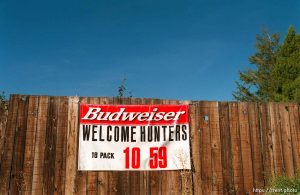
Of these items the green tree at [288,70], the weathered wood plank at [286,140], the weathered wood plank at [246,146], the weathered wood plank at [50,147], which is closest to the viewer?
the weathered wood plank at [50,147]

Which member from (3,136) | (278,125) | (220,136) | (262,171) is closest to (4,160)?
(3,136)

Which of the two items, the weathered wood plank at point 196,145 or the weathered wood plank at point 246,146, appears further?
the weathered wood plank at point 246,146

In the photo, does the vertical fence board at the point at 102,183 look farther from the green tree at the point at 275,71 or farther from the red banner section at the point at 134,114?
the green tree at the point at 275,71

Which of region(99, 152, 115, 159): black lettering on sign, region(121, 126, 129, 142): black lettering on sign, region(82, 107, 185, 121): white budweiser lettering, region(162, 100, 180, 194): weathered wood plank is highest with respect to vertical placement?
region(82, 107, 185, 121): white budweiser lettering

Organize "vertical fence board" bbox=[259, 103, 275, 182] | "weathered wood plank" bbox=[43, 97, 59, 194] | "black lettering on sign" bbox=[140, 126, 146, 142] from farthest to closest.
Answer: "vertical fence board" bbox=[259, 103, 275, 182], "black lettering on sign" bbox=[140, 126, 146, 142], "weathered wood plank" bbox=[43, 97, 59, 194]

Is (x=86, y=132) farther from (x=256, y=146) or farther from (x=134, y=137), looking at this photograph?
(x=256, y=146)

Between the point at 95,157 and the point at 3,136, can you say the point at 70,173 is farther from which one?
the point at 3,136

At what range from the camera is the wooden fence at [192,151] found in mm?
6691

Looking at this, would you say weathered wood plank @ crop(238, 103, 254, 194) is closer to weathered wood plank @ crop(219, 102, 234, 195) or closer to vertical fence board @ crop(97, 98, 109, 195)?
weathered wood plank @ crop(219, 102, 234, 195)

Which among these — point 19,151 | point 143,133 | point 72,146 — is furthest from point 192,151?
point 19,151

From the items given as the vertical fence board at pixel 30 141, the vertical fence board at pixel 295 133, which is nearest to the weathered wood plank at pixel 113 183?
the vertical fence board at pixel 30 141

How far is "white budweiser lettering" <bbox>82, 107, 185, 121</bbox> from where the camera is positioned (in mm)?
7184

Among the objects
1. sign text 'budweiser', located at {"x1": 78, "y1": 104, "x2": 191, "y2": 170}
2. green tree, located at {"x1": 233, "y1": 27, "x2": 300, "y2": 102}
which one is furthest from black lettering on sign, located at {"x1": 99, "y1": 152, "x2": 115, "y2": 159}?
green tree, located at {"x1": 233, "y1": 27, "x2": 300, "y2": 102}

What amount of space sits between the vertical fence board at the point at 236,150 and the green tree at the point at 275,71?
13087 millimetres
